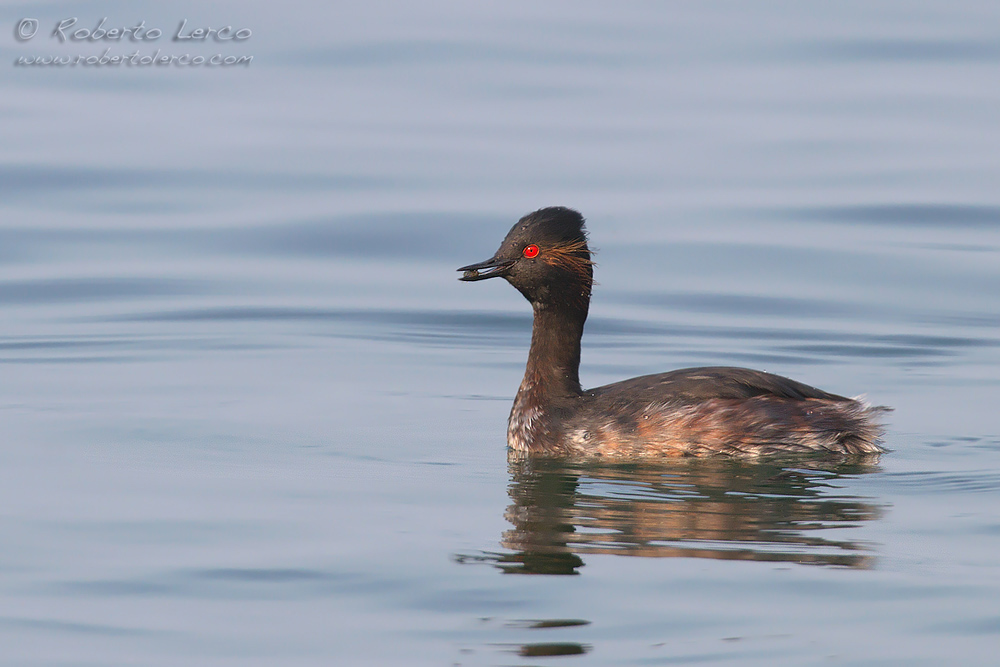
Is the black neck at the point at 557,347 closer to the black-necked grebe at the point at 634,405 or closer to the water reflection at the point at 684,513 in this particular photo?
the black-necked grebe at the point at 634,405

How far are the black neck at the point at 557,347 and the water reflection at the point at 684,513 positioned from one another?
80 cm

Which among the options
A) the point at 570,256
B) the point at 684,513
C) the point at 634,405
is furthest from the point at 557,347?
the point at 684,513

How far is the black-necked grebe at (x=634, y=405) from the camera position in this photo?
398 inches

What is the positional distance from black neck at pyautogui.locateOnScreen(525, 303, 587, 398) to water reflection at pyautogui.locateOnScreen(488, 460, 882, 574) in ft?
2.61

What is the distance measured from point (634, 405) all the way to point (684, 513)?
1.64m

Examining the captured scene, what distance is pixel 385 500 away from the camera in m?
9.02

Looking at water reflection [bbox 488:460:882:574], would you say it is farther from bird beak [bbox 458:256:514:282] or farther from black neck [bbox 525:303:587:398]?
bird beak [bbox 458:256:514:282]

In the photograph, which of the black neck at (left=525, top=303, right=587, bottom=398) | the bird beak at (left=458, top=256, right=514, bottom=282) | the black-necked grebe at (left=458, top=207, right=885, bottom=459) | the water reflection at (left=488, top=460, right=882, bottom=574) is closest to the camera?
the water reflection at (left=488, top=460, right=882, bottom=574)

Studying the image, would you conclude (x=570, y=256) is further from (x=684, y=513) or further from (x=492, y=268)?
(x=684, y=513)

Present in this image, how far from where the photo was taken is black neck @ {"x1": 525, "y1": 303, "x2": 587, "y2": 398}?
10.9m

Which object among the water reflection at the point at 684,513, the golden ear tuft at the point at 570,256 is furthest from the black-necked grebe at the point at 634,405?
the water reflection at the point at 684,513

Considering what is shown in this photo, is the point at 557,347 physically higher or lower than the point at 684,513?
higher

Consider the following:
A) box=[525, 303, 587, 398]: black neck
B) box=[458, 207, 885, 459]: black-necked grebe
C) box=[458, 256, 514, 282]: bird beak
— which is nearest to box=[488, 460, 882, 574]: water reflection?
box=[458, 207, 885, 459]: black-necked grebe

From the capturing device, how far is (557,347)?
1091 cm
